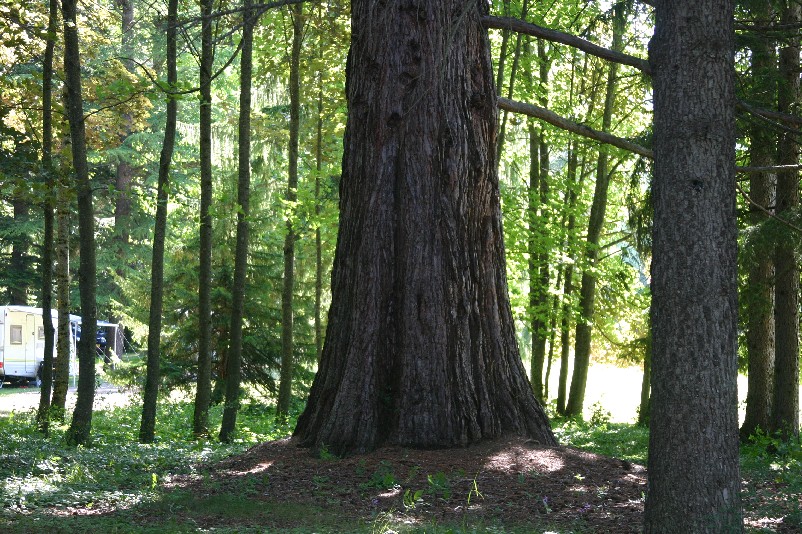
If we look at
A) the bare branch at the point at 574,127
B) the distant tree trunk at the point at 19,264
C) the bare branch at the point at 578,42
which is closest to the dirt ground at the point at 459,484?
the bare branch at the point at 574,127

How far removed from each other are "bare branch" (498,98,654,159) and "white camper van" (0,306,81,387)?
26.4 metres

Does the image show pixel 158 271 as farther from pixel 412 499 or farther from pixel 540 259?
pixel 540 259

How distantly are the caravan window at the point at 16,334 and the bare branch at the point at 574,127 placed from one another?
2775 cm

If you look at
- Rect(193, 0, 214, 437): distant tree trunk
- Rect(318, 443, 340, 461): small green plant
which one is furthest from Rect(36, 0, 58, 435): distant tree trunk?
Rect(318, 443, 340, 461): small green plant

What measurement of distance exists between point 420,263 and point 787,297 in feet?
22.1

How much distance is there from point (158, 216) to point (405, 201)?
5425 millimetres

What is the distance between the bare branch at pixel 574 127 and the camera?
8.20m

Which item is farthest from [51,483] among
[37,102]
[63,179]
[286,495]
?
[37,102]

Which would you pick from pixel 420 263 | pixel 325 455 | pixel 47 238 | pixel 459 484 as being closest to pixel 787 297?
pixel 420 263

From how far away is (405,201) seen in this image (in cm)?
845

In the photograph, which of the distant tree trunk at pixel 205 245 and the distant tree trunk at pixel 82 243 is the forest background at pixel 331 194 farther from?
the distant tree trunk at pixel 82 243

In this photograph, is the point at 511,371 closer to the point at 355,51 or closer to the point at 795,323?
the point at 355,51

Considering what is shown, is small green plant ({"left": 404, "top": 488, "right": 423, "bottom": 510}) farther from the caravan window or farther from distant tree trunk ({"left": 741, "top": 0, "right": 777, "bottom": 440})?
the caravan window

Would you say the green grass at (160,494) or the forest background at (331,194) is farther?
the forest background at (331,194)
